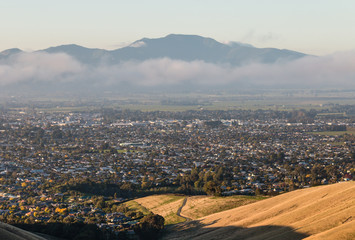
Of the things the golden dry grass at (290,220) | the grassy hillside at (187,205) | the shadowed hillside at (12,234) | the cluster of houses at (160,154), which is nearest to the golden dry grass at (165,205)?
the grassy hillside at (187,205)

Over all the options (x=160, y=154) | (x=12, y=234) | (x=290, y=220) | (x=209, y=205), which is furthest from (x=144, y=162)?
(x=12, y=234)

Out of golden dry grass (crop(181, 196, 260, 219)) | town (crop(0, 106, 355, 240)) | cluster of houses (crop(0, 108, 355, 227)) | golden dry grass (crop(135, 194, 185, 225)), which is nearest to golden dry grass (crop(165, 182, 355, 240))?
golden dry grass (crop(181, 196, 260, 219))

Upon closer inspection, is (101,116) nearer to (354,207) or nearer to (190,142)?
(190,142)

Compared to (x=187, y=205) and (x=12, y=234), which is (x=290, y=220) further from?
(x=12, y=234)

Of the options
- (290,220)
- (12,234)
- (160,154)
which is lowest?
(160,154)

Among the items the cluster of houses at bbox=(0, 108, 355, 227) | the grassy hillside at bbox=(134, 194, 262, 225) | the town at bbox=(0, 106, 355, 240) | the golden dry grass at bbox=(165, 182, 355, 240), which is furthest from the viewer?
the cluster of houses at bbox=(0, 108, 355, 227)

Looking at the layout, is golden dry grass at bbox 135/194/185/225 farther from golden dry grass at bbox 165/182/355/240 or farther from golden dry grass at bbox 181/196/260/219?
golden dry grass at bbox 165/182/355/240
